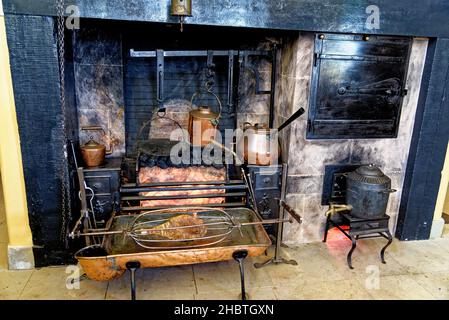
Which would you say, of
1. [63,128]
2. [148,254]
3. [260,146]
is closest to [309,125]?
[260,146]

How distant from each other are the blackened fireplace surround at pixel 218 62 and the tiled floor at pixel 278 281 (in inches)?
13.8

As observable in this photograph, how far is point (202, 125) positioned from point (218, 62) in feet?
2.93

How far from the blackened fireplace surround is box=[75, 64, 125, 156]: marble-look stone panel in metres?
0.12

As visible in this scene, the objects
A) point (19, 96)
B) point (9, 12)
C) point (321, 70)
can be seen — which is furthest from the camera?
point (321, 70)

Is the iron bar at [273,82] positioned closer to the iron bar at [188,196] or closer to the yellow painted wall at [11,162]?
the iron bar at [188,196]

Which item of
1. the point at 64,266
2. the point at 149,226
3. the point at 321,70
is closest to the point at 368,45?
the point at 321,70

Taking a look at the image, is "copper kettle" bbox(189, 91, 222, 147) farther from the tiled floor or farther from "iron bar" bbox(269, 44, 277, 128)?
the tiled floor

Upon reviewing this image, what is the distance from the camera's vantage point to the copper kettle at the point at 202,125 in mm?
3660

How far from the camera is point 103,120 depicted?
396 cm

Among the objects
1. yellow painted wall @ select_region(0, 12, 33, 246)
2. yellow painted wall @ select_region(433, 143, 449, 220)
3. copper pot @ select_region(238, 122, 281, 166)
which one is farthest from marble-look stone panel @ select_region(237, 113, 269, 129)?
yellow painted wall @ select_region(0, 12, 33, 246)

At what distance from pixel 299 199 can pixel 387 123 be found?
126 centimetres

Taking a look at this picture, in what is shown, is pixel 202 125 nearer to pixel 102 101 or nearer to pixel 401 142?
pixel 102 101

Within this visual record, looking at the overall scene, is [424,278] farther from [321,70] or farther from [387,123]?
[321,70]

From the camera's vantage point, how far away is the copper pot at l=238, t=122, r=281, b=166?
146 inches
